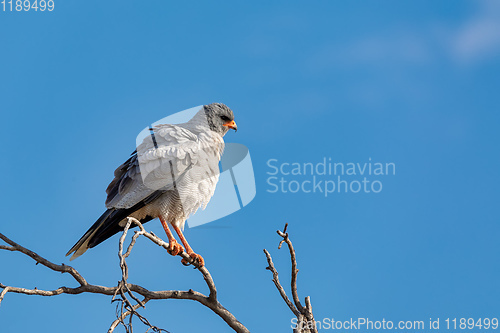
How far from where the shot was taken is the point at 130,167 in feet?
20.9

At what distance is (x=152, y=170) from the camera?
6.17m

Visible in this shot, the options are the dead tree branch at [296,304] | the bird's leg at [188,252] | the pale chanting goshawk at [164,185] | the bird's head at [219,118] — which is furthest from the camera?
the bird's head at [219,118]

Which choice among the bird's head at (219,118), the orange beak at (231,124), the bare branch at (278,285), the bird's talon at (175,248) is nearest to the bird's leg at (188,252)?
the bird's talon at (175,248)

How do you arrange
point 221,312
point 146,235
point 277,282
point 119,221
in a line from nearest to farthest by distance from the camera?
1. point 146,235
2. point 277,282
3. point 221,312
4. point 119,221

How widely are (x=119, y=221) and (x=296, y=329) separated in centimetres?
257

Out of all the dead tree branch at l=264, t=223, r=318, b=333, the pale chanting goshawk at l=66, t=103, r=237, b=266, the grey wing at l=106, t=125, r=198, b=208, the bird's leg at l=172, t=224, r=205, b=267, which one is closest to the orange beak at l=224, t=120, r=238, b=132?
the pale chanting goshawk at l=66, t=103, r=237, b=266

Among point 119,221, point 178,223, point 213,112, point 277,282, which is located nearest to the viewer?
point 277,282

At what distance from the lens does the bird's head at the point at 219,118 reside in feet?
23.3

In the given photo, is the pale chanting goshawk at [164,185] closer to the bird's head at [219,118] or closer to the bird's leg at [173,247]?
the bird's leg at [173,247]

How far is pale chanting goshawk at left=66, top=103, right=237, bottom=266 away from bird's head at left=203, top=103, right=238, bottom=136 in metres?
0.41

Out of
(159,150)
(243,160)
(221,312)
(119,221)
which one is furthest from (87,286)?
(243,160)

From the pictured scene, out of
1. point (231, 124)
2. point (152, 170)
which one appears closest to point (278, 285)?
point (152, 170)

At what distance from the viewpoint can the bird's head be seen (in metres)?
7.10

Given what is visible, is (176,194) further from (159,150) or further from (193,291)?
(193,291)
